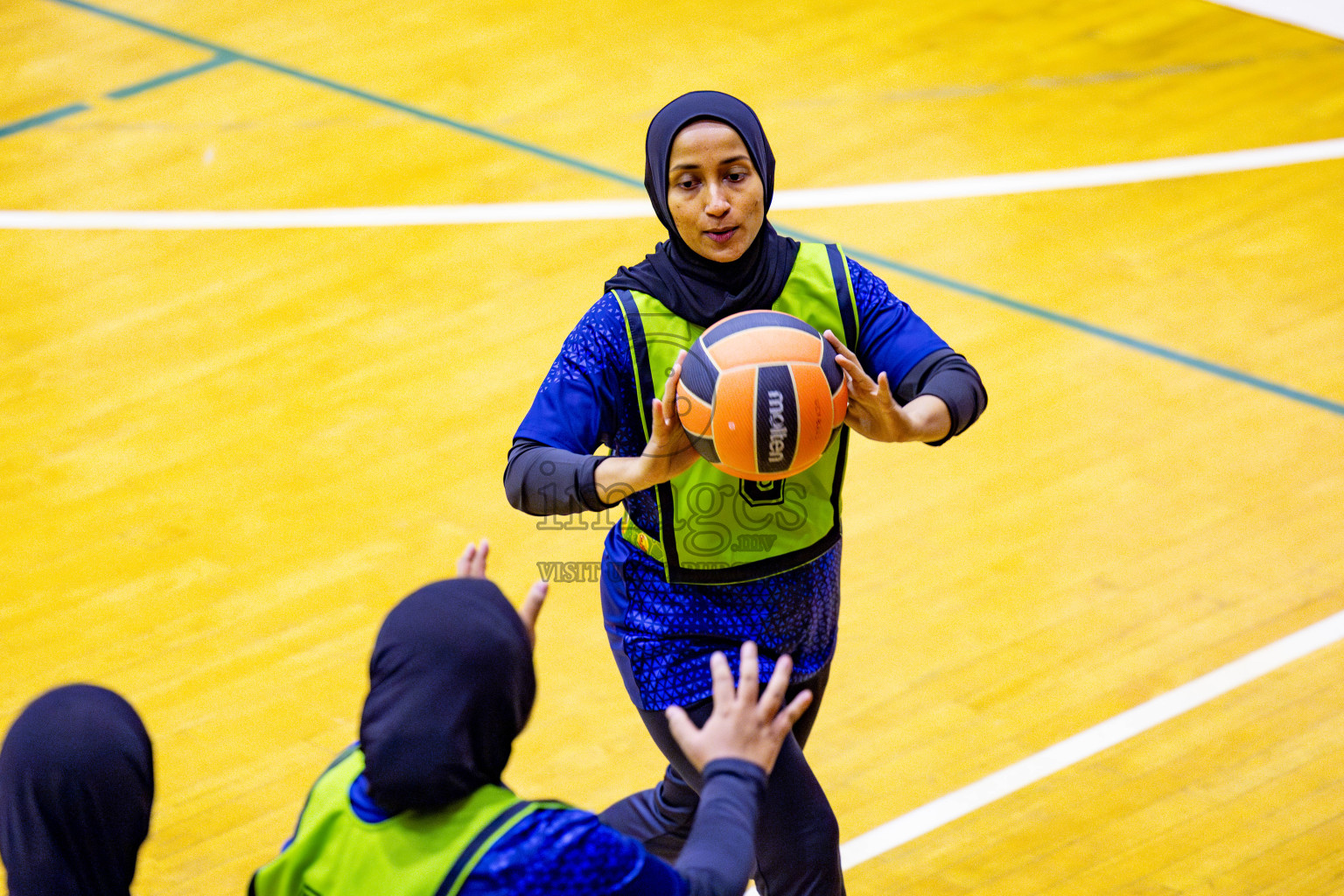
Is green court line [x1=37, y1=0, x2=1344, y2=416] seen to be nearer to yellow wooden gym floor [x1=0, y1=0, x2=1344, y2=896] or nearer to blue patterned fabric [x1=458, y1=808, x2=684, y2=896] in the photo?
yellow wooden gym floor [x1=0, y1=0, x2=1344, y2=896]

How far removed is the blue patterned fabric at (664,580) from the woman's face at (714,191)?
0.74 ft

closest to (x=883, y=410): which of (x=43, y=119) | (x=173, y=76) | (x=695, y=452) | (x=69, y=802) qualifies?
(x=695, y=452)

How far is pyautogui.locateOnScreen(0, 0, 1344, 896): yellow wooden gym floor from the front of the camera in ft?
15.8

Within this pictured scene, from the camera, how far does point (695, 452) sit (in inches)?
130

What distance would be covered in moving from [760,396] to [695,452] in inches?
6.8

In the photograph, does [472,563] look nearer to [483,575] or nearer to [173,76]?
[483,575]

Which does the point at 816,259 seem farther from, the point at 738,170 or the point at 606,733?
the point at 606,733

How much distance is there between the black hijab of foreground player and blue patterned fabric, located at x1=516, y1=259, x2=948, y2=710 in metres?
→ 1.02

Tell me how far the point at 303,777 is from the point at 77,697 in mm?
2103

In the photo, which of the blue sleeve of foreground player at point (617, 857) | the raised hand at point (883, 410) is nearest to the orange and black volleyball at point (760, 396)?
the raised hand at point (883, 410)

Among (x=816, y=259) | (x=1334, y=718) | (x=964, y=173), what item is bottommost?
(x=1334, y=718)

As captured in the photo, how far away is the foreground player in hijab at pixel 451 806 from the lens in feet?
7.91

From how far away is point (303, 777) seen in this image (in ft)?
15.8

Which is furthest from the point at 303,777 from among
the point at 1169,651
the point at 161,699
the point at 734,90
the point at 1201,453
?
the point at 734,90
